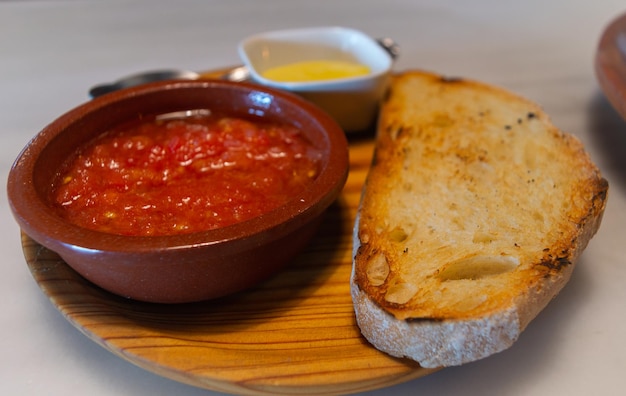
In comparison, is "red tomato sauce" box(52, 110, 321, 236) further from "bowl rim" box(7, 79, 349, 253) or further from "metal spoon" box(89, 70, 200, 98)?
"metal spoon" box(89, 70, 200, 98)

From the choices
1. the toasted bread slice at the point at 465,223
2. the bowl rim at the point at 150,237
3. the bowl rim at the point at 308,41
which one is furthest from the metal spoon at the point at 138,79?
the toasted bread slice at the point at 465,223

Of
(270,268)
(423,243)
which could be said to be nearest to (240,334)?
(270,268)

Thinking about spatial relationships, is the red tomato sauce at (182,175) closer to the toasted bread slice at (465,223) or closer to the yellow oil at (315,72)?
the toasted bread slice at (465,223)

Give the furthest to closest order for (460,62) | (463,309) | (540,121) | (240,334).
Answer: (460,62) < (540,121) < (240,334) < (463,309)

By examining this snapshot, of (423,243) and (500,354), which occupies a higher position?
(423,243)

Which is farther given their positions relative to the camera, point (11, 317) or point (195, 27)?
point (195, 27)

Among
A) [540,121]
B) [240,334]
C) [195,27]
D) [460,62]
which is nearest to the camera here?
[240,334]

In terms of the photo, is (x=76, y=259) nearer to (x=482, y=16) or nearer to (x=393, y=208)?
(x=393, y=208)

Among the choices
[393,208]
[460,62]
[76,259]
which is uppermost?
[76,259]

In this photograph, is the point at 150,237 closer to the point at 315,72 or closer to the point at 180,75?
the point at 315,72

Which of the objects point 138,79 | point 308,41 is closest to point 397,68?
point 308,41
